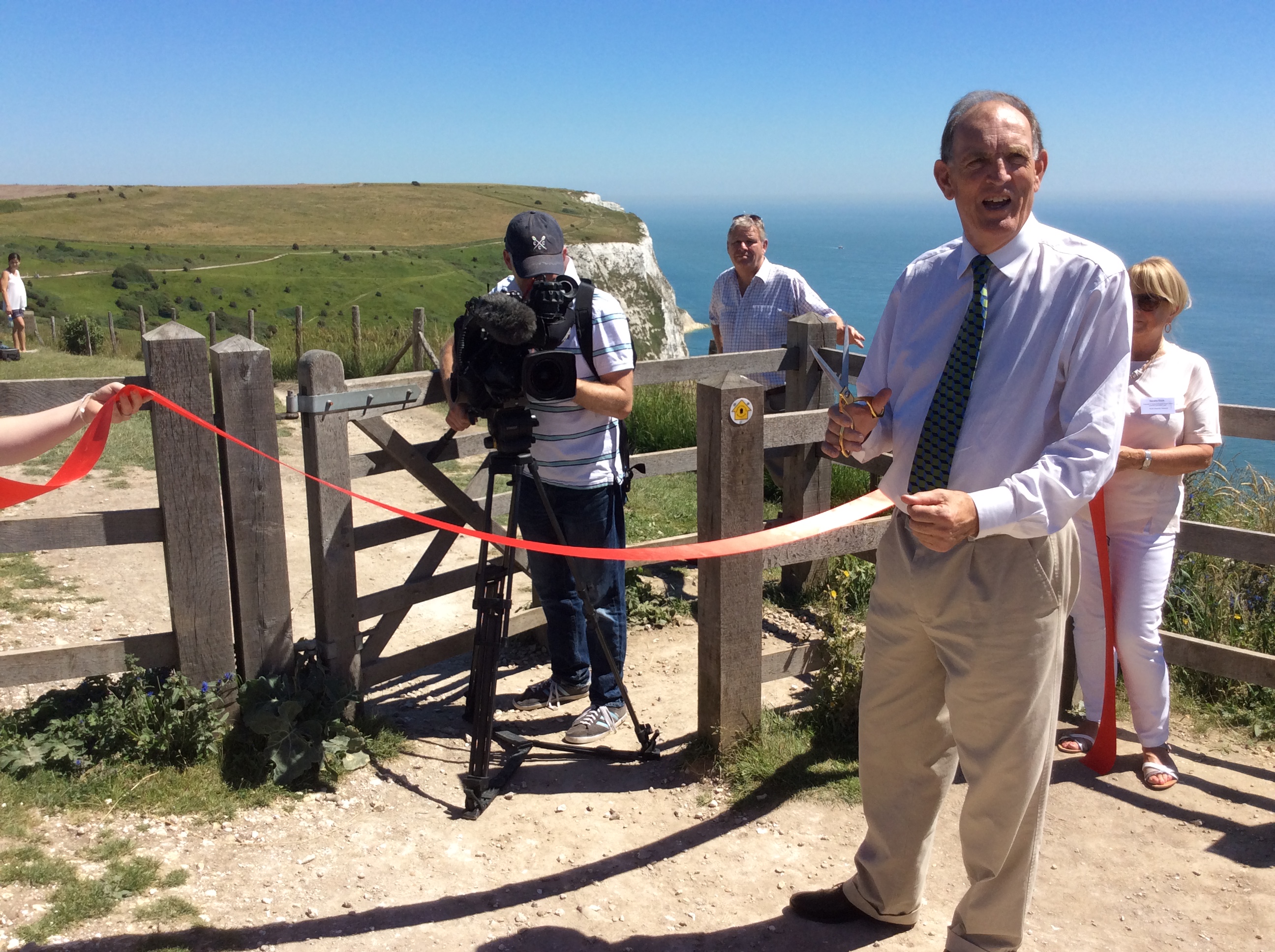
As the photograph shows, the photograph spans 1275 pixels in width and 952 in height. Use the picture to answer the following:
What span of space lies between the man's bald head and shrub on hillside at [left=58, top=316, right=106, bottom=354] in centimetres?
2238

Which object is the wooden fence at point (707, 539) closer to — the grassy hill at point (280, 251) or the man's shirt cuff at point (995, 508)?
the man's shirt cuff at point (995, 508)

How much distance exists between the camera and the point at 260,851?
3379mm

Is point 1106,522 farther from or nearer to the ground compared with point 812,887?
farther from the ground

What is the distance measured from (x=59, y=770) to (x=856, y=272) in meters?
76.0

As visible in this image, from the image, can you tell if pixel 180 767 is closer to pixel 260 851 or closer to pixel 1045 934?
pixel 260 851

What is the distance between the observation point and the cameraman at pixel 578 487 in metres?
3.82

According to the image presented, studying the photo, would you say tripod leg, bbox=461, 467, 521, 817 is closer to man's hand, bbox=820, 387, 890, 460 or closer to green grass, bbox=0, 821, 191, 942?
green grass, bbox=0, 821, 191, 942

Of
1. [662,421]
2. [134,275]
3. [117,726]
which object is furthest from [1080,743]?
[134,275]

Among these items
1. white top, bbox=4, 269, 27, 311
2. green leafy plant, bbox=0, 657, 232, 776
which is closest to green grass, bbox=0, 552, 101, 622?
green leafy plant, bbox=0, 657, 232, 776

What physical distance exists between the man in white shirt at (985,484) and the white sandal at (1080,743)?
170cm

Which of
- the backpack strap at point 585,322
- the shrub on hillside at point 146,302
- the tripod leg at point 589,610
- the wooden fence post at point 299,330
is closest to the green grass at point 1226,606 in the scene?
the tripod leg at point 589,610

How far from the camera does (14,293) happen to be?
20938 millimetres

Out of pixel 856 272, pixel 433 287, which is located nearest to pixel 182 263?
pixel 433 287

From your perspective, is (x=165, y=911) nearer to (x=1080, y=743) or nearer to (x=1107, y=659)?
(x=1107, y=659)
